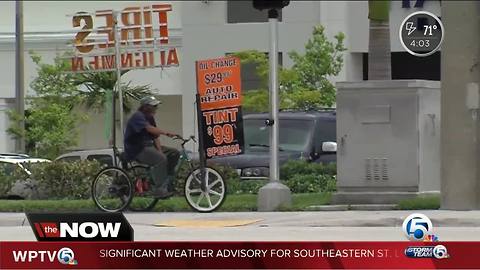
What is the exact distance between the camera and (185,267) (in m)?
7.50

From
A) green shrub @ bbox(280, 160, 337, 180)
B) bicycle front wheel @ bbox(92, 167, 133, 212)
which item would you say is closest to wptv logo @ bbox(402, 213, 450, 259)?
bicycle front wheel @ bbox(92, 167, 133, 212)

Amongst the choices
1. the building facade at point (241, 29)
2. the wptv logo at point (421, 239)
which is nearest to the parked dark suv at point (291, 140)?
the wptv logo at point (421, 239)

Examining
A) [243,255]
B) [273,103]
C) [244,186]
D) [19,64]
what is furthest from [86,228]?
[244,186]

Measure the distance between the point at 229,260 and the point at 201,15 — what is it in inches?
1331

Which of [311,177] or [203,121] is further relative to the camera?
[311,177]

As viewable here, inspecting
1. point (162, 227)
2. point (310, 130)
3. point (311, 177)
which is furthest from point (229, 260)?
point (310, 130)

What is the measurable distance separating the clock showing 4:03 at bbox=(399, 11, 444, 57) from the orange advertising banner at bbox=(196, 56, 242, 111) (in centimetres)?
276

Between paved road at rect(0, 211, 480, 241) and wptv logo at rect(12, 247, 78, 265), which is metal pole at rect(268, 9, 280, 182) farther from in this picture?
wptv logo at rect(12, 247, 78, 265)

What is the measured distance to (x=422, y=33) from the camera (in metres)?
16.2

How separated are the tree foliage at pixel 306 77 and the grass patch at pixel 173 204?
1236 cm

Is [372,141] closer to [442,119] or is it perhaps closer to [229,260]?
[442,119]

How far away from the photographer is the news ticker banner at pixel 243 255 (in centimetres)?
735

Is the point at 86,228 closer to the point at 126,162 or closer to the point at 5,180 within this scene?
the point at 126,162

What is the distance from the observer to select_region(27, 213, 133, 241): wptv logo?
7.38 meters
